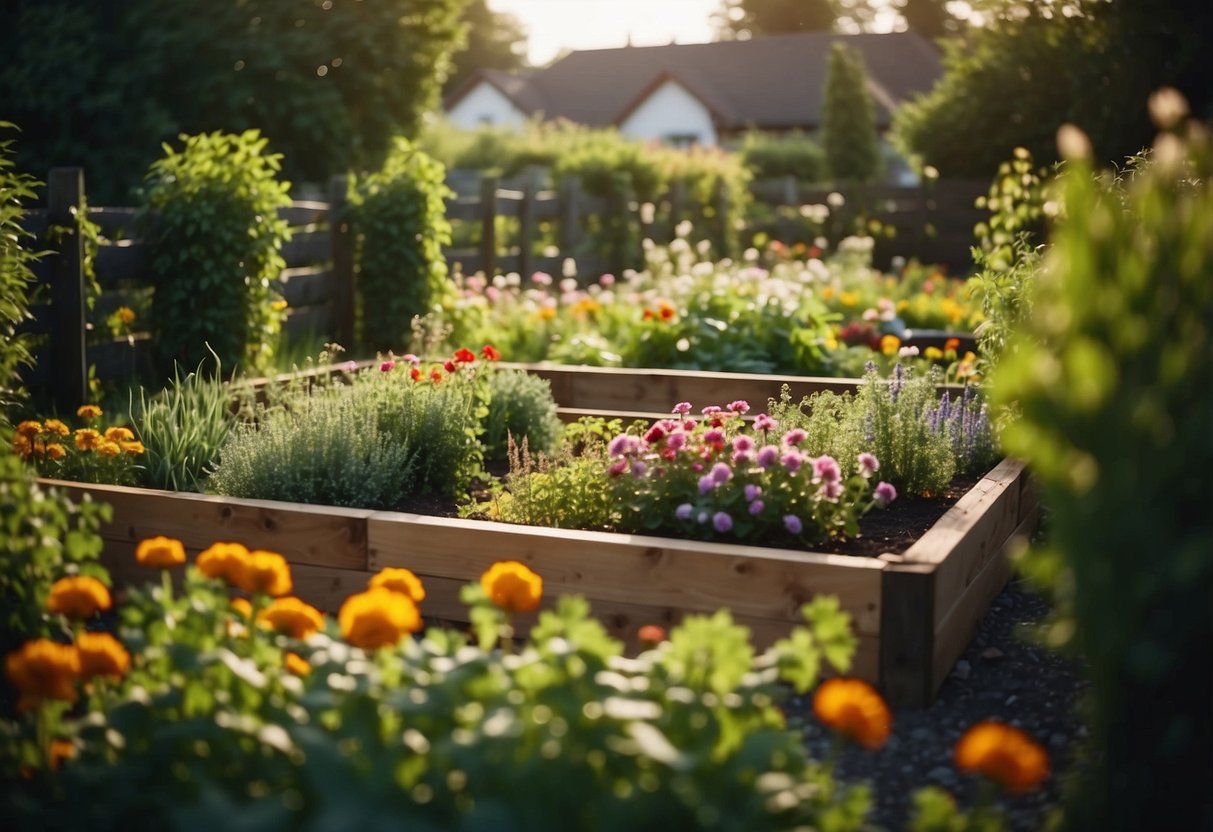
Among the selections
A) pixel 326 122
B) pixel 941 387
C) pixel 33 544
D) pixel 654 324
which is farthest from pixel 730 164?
pixel 33 544

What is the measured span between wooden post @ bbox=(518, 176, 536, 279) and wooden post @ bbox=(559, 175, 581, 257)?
0.77 meters

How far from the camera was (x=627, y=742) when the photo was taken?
1892 millimetres

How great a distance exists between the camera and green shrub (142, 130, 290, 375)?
22.2 ft

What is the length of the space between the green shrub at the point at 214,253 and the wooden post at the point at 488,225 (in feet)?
11.8

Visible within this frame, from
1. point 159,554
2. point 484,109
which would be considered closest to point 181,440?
point 159,554

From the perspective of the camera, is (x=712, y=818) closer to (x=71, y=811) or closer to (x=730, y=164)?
(x=71, y=811)

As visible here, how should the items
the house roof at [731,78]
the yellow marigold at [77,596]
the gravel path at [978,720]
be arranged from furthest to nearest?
the house roof at [731,78] < the gravel path at [978,720] < the yellow marigold at [77,596]

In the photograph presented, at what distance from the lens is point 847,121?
23797mm

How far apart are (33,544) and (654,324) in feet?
18.0

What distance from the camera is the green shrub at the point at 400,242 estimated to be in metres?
8.45

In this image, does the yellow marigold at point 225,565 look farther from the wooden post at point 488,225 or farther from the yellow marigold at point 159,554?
the wooden post at point 488,225

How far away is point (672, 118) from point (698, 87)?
4.80ft

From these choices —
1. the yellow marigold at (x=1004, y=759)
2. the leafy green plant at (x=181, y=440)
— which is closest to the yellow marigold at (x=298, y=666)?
the yellow marigold at (x=1004, y=759)

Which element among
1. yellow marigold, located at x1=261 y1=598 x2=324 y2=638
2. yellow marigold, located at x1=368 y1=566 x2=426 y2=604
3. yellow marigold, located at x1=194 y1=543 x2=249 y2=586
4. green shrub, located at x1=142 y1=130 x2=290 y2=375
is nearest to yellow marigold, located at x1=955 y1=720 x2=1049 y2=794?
yellow marigold, located at x1=368 y1=566 x2=426 y2=604
